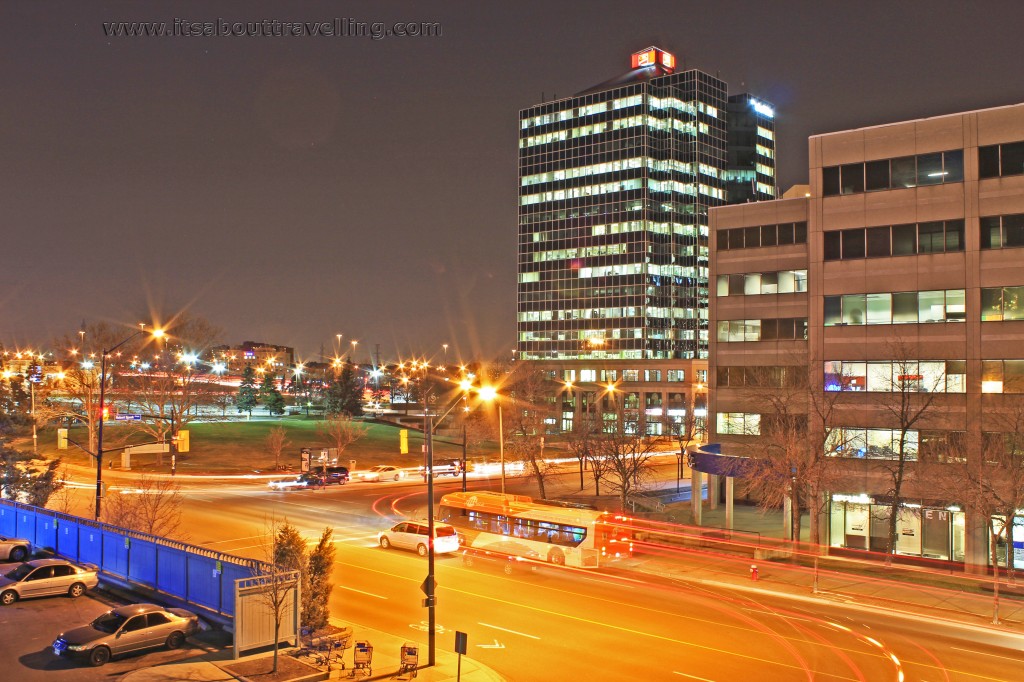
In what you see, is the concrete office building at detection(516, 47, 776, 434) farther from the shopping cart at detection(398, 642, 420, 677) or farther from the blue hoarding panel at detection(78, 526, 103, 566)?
the shopping cart at detection(398, 642, 420, 677)

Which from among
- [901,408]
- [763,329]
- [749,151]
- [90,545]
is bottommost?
[90,545]

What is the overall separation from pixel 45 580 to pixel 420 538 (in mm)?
15438

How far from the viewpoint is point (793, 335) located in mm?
48281

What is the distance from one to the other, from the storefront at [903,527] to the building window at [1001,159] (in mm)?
15758

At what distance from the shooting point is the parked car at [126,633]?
19.3 m

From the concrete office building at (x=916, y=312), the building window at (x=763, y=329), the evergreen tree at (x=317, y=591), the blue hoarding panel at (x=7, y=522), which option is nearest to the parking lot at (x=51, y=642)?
the evergreen tree at (x=317, y=591)

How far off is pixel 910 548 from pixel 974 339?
10612 millimetres

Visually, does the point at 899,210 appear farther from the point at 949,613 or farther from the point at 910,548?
the point at 949,613

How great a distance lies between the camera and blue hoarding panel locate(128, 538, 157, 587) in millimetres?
25375

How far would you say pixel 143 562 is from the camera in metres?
25.9

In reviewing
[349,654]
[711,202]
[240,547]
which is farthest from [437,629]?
[711,202]

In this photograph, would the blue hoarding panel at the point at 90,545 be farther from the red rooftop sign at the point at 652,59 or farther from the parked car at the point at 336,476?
the red rooftop sign at the point at 652,59

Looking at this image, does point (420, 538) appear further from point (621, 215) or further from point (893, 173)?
point (621, 215)

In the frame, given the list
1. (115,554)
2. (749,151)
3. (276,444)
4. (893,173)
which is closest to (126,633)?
Result: (115,554)
